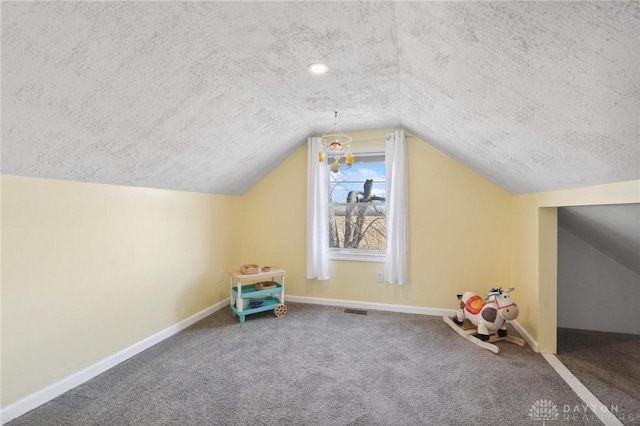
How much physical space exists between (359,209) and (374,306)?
1.23 m

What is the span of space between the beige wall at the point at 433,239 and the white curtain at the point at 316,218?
0.18 m

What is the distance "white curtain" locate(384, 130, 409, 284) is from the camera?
3260mm

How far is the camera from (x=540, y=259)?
2.42 metres

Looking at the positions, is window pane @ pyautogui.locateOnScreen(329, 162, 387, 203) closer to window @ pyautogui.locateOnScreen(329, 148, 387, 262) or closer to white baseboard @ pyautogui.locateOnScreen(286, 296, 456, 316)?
window @ pyautogui.locateOnScreen(329, 148, 387, 262)

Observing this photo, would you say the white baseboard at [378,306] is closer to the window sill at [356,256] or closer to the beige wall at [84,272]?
the window sill at [356,256]

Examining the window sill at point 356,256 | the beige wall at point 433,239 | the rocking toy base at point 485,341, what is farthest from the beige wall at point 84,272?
the rocking toy base at point 485,341

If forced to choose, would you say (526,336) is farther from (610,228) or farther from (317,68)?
(317,68)

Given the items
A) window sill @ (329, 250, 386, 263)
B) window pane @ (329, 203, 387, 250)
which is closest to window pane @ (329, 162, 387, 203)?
window pane @ (329, 203, 387, 250)

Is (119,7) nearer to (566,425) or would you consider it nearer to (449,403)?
(449,403)

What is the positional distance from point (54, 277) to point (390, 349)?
2559 millimetres

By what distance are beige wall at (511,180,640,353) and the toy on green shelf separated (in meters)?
0.19

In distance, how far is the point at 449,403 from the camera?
1774 millimetres

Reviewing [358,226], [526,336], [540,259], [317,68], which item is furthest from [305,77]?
[526,336]

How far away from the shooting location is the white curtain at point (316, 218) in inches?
139
